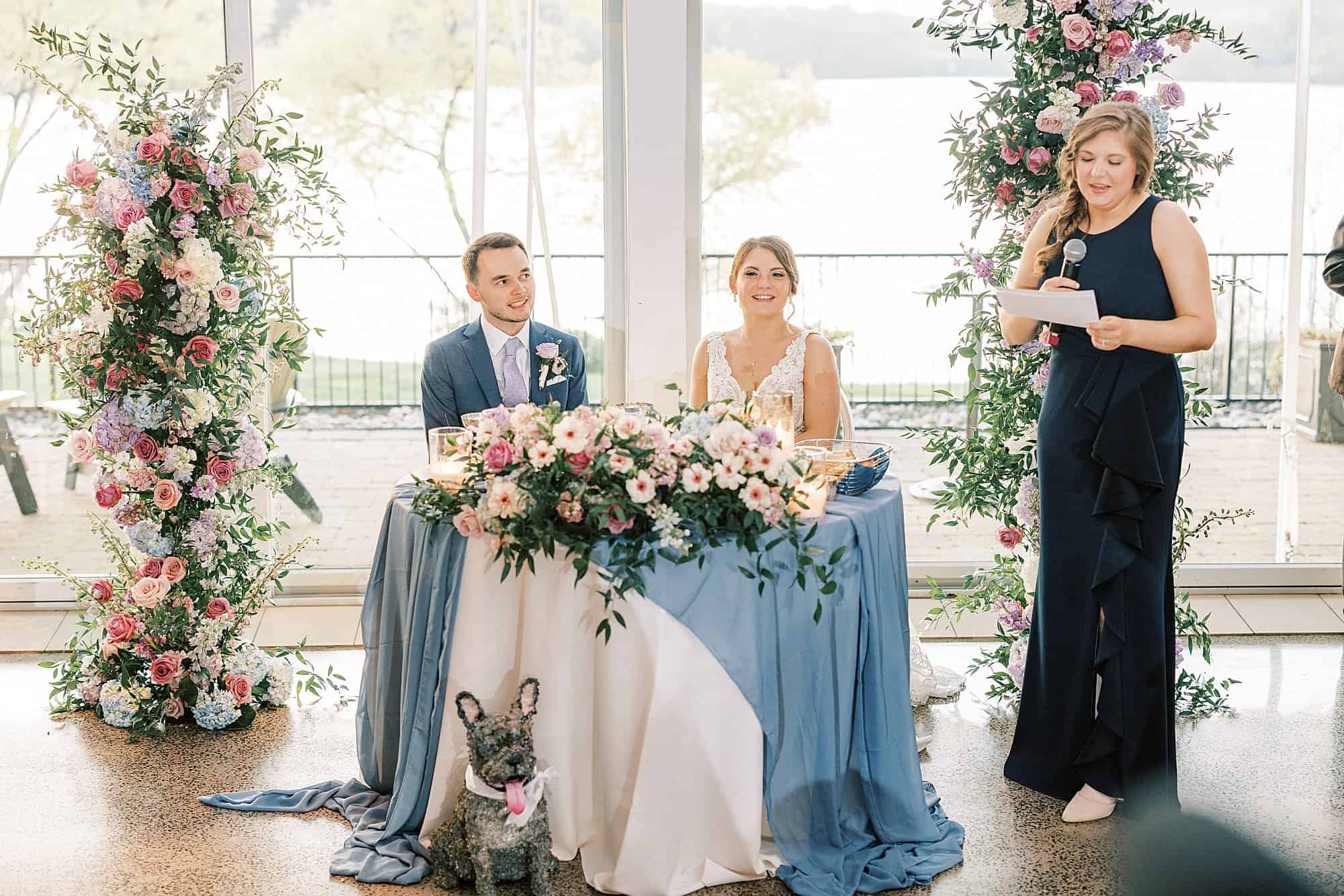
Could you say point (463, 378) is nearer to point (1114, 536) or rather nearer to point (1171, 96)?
point (1114, 536)

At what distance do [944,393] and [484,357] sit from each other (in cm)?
144

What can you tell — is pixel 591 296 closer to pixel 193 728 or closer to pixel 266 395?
pixel 266 395

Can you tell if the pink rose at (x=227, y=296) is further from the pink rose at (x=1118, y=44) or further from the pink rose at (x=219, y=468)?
the pink rose at (x=1118, y=44)

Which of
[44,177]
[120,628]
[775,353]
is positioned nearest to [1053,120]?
[775,353]

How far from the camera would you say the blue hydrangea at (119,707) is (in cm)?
375

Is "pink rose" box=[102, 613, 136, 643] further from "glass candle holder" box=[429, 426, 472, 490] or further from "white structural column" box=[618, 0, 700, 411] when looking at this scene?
"white structural column" box=[618, 0, 700, 411]

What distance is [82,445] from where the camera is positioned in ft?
11.9

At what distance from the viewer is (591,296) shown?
15.7 ft

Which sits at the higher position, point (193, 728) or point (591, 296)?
point (591, 296)

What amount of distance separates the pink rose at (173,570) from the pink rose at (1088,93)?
9.86 feet

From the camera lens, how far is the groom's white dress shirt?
11.5 ft

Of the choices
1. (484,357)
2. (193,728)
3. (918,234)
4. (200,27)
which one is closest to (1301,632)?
(918,234)

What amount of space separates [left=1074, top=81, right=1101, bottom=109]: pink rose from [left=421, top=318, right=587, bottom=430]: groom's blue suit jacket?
1677mm

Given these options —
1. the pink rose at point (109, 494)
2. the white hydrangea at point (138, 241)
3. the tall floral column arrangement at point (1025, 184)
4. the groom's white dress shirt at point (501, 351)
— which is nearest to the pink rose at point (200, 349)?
the white hydrangea at point (138, 241)
